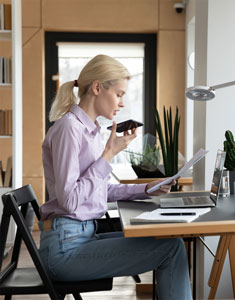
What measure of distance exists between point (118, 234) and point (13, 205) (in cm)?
62

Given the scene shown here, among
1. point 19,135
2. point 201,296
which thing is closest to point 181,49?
point 19,135

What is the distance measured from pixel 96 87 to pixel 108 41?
4.07m

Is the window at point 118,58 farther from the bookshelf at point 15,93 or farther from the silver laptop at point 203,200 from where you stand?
the silver laptop at point 203,200

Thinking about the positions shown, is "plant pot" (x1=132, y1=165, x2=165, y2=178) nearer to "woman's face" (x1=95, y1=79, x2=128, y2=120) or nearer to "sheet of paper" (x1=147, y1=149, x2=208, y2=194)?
"sheet of paper" (x1=147, y1=149, x2=208, y2=194)

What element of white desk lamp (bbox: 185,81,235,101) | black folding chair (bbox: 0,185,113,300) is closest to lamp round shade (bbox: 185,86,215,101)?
white desk lamp (bbox: 185,81,235,101)

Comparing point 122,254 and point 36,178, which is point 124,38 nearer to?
point 36,178

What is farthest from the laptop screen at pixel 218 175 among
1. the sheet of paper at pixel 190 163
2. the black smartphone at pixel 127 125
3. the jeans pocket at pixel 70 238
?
the jeans pocket at pixel 70 238

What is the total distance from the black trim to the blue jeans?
13.9ft

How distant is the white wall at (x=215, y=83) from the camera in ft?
10.2

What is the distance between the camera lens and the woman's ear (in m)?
2.26

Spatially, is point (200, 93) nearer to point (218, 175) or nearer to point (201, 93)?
point (201, 93)

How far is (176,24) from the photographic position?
20.0 ft

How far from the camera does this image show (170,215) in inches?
79.4

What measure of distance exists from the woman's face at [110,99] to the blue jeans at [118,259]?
0.55 m
